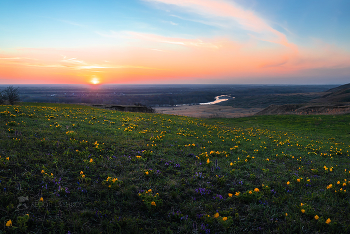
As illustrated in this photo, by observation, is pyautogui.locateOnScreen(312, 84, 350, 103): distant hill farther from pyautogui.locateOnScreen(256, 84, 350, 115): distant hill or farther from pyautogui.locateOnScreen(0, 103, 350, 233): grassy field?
pyautogui.locateOnScreen(0, 103, 350, 233): grassy field

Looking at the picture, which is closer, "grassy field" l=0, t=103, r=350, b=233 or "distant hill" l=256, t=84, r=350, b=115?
"grassy field" l=0, t=103, r=350, b=233

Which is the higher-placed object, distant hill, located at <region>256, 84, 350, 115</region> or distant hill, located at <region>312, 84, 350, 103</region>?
distant hill, located at <region>312, 84, 350, 103</region>

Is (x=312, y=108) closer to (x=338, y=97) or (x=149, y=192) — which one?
(x=149, y=192)

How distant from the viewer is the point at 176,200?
5621mm

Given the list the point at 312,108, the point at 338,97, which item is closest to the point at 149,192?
the point at 312,108

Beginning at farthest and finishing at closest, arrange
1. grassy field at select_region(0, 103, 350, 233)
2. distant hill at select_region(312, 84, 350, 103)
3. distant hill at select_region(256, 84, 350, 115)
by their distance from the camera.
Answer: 1. distant hill at select_region(312, 84, 350, 103)
2. distant hill at select_region(256, 84, 350, 115)
3. grassy field at select_region(0, 103, 350, 233)

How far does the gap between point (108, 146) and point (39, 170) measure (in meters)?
3.49

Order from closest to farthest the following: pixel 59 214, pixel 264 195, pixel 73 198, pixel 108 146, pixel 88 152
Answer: pixel 59 214, pixel 73 198, pixel 264 195, pixel 88 152, pixel 108 146

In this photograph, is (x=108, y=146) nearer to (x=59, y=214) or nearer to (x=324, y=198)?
(x=59, y=214)

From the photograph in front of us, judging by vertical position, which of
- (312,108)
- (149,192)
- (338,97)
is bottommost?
(149,192)

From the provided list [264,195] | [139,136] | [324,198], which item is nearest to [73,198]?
[264,195]

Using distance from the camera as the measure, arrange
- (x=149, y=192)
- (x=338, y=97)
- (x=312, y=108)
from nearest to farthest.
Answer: (x=149, y=192) → (x=312, y=108) → (x=338, y=97)

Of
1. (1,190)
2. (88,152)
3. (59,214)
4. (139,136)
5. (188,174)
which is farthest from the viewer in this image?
(139,136)

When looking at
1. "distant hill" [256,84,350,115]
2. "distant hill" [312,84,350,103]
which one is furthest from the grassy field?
"distant hill" [312,84,350,103]
